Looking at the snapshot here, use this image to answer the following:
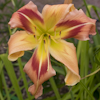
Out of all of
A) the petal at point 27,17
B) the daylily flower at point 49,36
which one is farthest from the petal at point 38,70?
the petal at point 27,17

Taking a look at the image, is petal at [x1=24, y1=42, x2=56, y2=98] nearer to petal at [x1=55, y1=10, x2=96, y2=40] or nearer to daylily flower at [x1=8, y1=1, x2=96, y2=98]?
daylily flower at [x1=8, y1=1, x2=96, y2=98]

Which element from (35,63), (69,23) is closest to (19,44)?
(35,63)

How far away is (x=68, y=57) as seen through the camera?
409 mm

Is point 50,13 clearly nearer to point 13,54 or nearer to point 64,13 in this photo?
point 64,13

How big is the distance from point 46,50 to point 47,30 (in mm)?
83

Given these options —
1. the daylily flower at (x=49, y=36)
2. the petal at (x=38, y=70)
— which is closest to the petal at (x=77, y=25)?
the daylily flower at (x=49, y=36)

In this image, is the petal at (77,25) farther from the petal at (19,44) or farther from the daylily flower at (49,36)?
the petal at (19,44)

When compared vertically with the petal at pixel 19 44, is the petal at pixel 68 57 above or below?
below

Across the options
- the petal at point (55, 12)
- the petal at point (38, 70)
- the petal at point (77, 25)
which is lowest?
the petal at point (38, 70)

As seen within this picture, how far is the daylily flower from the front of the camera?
0.40 m

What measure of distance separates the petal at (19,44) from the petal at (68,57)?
3.4 inches

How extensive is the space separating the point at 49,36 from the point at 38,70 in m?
0.14

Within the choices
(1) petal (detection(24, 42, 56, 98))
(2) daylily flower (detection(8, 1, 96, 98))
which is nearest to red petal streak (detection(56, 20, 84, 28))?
(2) daylily flower (detection(8, 1, 96, 98))

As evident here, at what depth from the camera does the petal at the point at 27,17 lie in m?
0.42
